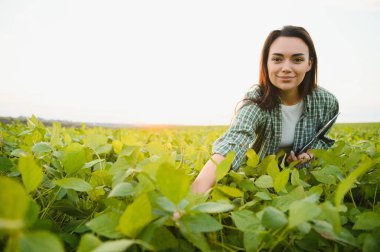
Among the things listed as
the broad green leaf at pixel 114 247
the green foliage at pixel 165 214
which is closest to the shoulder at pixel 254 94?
the green foliage at pixel 165 214

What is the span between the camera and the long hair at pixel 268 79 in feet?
7.08

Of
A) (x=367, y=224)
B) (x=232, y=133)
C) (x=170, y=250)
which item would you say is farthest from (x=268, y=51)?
(x=170, y=250)

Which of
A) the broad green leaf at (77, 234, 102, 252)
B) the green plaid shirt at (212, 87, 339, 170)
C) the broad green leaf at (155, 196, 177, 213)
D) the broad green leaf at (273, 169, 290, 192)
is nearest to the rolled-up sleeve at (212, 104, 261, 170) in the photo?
the green plaid shirt at (212, 87, 339, 170)

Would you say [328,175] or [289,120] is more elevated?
[289,120]

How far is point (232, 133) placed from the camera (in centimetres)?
176

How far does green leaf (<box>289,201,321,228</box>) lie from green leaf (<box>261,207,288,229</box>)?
28 mm

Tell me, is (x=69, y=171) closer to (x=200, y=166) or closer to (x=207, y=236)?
(x=207, y=236)

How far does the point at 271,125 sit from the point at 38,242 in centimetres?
205

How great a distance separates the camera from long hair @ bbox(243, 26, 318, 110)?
216cm

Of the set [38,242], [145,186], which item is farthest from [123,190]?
[38,242]

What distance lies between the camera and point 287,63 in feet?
6.75

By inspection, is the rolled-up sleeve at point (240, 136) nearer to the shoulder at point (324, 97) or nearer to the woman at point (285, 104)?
the woman at point (285, 104)

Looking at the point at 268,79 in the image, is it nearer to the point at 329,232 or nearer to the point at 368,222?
the point at 368,222

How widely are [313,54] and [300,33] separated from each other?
0.26 meters
